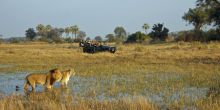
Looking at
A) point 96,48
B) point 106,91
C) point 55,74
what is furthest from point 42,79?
point 96,48

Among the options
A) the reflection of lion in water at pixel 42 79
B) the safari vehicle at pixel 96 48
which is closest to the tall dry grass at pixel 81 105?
the reflection of lion in water at pixel 42 79

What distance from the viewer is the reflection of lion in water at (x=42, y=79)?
15.5 metres

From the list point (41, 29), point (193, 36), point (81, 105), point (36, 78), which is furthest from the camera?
point (41, 29)

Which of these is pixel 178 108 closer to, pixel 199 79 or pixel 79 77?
pixel 199 79

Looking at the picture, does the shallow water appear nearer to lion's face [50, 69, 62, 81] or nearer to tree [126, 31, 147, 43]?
lion's face [50, 69, 62, 81]

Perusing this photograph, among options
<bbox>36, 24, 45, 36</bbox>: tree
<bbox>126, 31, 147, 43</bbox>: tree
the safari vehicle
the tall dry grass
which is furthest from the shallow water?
<bbox>36, 24, 45, 36</bbox>: tree

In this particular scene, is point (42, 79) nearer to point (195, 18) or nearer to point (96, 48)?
point (96, 48)

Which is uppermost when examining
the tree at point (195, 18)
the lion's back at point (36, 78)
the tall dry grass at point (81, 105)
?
the tree at point (195, 18)

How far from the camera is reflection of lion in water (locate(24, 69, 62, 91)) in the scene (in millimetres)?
15531

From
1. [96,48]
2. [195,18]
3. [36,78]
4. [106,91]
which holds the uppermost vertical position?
[195,18]

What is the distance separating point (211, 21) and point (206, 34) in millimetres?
24903

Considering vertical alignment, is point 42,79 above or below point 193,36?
below

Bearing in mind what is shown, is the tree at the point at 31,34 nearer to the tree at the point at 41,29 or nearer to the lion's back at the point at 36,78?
the tree at the point at 41,29

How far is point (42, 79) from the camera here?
15.6 meters
